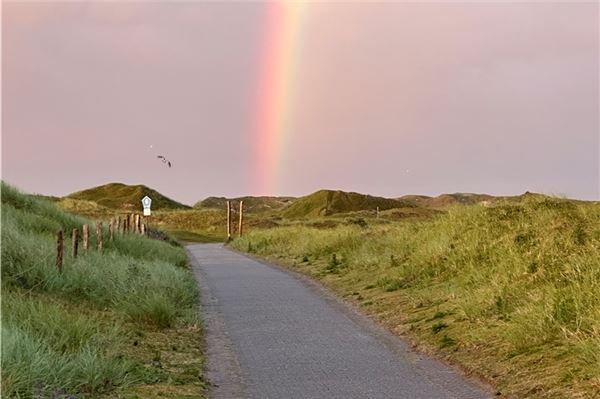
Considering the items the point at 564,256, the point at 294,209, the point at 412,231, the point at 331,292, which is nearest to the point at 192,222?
the point at 294,209

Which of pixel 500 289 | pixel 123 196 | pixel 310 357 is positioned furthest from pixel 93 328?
pixel 123 196

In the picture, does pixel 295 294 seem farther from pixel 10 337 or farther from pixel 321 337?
pixel 10 337

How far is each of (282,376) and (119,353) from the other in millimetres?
2168

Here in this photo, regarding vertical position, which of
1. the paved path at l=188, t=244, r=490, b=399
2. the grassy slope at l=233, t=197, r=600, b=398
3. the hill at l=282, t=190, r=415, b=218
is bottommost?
the paved path at l=188, t=244, r=490, b=399

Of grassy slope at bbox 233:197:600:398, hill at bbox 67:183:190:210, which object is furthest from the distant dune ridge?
grassy slope at bbox 233:197:600:398

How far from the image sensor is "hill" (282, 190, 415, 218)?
119 m

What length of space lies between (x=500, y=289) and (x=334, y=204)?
363 feet

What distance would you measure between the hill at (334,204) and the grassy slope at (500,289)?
9233 centimetres

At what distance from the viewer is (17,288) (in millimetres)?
12578

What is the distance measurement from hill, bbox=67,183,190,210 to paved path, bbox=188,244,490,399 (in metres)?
104

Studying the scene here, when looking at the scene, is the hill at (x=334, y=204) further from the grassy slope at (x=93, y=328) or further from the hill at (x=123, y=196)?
the grassy slope at (x=93, y=328)

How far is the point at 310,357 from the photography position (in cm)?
953

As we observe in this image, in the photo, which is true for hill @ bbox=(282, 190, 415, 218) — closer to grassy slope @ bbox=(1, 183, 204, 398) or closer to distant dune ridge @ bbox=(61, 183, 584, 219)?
distant dune ridge @ bbox=(61, 183, 584, 219)

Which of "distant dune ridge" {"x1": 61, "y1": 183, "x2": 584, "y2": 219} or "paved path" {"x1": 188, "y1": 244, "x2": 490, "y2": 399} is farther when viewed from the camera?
"distant dune ridge" {"x1": 61, "y1": 183, "x2": 584, "y2": 219}
